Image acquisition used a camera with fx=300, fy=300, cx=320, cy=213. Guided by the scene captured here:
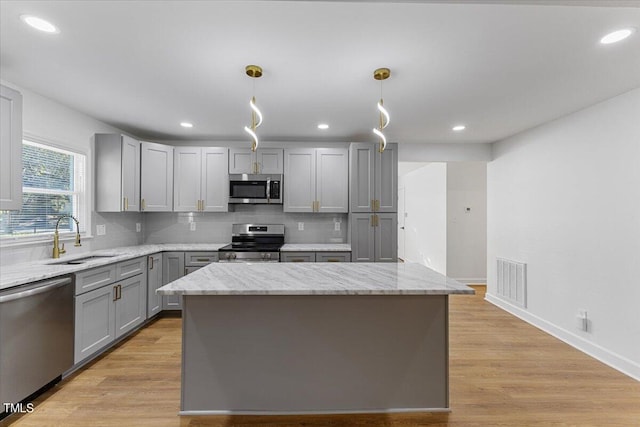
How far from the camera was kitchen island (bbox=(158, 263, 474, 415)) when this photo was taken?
6.59 ft

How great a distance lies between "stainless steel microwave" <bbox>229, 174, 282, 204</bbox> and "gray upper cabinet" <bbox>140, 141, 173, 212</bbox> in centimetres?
86

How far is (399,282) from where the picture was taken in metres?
1.93

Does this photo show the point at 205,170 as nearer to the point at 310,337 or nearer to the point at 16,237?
the point at 16,237

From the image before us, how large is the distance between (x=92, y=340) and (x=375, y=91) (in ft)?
11.3

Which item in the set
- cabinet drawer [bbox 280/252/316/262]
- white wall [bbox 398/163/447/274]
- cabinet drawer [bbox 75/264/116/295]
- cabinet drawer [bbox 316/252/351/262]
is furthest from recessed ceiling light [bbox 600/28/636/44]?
cabinet drawer [bbox 75/264/116/295]

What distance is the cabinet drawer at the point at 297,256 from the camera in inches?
154

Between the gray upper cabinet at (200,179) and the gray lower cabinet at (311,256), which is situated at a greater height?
the gray upper cabinet at (200,179)

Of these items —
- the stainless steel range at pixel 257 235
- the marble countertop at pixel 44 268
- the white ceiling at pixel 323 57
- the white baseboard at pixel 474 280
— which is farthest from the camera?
the white baseboard at pixel 474 280

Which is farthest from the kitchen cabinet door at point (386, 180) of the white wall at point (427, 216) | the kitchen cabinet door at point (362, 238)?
the white wall at point (427, 216)

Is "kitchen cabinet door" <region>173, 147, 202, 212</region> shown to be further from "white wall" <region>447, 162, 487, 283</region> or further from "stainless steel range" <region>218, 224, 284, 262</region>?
"white wall" <region>447, 162, 487, 283</region>

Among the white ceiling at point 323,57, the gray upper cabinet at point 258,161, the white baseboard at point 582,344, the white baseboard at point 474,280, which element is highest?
the white ceiling at point 323,57

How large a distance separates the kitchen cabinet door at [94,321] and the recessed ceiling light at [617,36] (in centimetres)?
433

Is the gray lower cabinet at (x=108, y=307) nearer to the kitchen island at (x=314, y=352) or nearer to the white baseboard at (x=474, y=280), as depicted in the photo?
the kitchen island at (x=314, y=352)

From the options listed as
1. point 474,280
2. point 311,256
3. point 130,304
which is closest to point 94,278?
point 130,304
